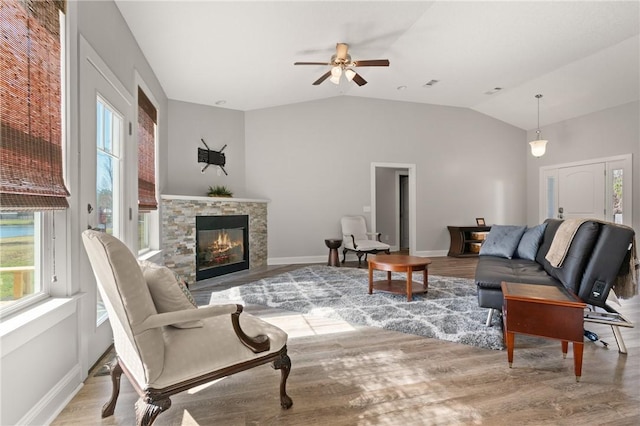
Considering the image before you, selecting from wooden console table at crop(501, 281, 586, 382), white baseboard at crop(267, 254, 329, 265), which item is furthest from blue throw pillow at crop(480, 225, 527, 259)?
white baseboard at crop(267, 254, 329, 265)

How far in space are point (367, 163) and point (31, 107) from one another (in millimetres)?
5742

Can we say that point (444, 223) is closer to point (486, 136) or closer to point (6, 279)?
point (486, 136)

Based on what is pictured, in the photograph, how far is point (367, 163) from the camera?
674cm

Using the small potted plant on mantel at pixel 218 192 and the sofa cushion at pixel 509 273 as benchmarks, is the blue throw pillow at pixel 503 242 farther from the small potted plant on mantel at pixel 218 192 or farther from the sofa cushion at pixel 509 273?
the small potted plant on mantel at pixel 218 192

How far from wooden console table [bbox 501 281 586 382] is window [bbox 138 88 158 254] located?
354 cm

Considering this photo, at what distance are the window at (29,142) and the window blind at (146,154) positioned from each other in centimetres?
163

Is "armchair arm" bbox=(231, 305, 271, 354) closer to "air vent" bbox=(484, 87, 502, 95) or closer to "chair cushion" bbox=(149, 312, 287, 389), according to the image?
"chair cushion" bbox=(149, 312, 287, 389)

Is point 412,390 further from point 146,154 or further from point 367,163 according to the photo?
point 367,163

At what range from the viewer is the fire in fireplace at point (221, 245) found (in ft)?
16.0

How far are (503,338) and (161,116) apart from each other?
494cm

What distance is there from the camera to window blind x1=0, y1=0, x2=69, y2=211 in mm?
1402

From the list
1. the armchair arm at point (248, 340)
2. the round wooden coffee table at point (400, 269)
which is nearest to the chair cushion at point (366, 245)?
the round wooden coffee table at point (400, 269)

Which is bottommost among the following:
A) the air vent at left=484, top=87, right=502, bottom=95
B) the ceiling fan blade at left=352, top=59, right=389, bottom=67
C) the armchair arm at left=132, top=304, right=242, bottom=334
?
the armchair arm at left=132, top=304, right=242, bottom=334

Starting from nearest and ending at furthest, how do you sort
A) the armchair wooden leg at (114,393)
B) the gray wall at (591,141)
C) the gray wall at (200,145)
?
1. the armchair wooden leg at (114,393)
2. the gray wall at (200,145)
3. the gray wall at (591,141)
